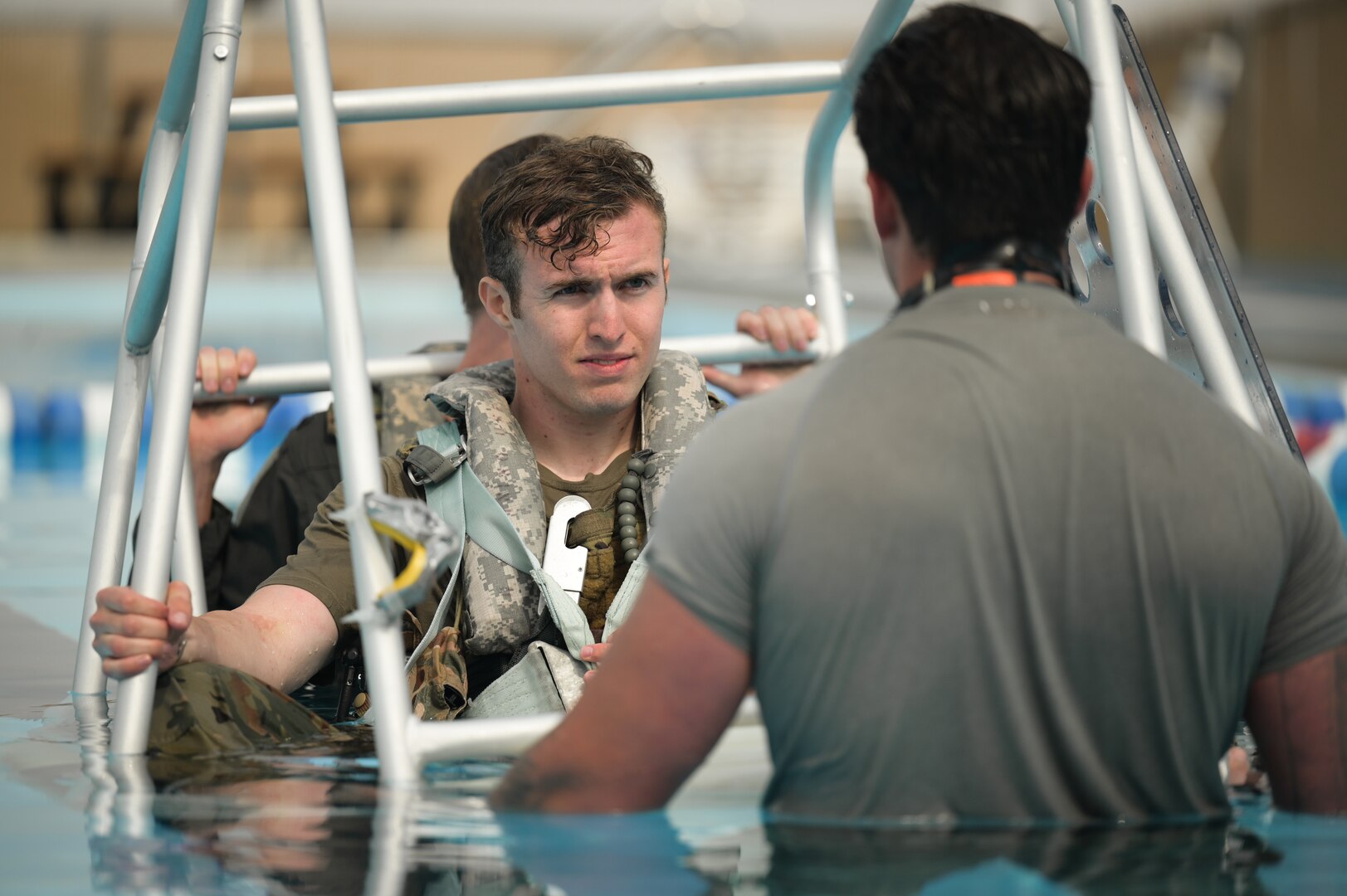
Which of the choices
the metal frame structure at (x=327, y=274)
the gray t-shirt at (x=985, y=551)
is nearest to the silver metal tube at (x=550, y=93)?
the metal frame structure at (x=327, y=274)

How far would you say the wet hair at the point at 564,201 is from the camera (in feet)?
7.89

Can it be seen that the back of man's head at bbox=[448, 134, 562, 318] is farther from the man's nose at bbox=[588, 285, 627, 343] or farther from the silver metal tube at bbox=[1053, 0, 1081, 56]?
the silver metal tube at bbox=[1053, 0, 1081, 56]

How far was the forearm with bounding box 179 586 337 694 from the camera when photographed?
6.95 ft

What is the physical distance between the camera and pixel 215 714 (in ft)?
6.60

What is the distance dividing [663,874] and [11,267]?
17.8 metres

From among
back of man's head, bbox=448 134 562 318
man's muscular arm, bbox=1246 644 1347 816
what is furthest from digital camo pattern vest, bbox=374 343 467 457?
man's muscular arm, bbox=1246 644 1347 816

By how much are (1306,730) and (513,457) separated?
1.25m

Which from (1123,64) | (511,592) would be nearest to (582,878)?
(511,592)

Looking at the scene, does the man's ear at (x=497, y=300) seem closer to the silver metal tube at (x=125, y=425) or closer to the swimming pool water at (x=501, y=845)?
the silver metal tube at (x=125, y=425)

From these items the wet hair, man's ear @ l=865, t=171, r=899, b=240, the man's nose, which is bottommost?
the man's nose

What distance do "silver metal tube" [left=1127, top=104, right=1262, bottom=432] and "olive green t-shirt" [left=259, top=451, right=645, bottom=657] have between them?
876 millimetres

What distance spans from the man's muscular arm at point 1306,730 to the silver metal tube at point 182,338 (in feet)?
4.12

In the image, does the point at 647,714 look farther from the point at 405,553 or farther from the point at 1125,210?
the point at 405,553

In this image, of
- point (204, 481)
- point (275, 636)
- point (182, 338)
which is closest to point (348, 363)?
point (182, 338)
